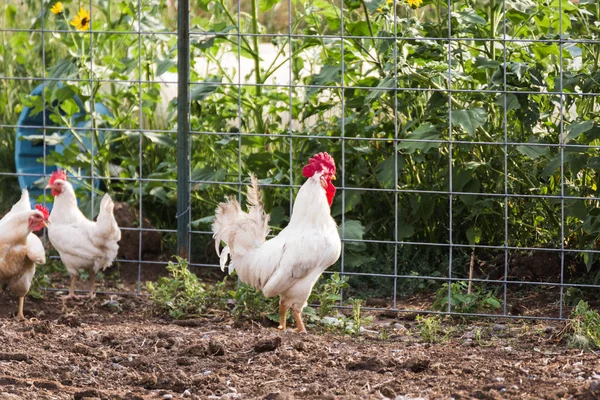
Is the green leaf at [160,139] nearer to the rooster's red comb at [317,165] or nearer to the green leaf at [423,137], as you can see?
the rooster's red comb at [317,165]

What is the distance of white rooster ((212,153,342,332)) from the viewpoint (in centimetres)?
491

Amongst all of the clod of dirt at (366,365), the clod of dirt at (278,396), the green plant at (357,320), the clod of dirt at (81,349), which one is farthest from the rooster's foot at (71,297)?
the clod of dirt at (278,396)

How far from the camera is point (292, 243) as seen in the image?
4949 millimetres

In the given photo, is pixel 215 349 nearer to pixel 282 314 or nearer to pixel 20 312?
pixel 282 314

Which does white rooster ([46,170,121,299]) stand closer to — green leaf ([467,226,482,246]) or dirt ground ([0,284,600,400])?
dirt ground ([0,284,600,400])

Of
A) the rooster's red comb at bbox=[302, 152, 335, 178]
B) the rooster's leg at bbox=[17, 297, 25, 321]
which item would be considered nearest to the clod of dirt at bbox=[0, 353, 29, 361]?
the rooster's leg at bbox=[17, 297, 25, 321]

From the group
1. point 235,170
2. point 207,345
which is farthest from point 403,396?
point 235,170

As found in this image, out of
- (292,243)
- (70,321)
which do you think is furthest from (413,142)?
(70,321)

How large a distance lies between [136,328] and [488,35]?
2.65 m

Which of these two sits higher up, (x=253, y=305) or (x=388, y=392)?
(x=253, y=305)

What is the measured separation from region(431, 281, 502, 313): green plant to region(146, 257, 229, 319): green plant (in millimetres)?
1210

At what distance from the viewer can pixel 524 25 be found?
557cm

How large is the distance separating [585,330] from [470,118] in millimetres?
1240

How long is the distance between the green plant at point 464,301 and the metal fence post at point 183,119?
4.99 feet
